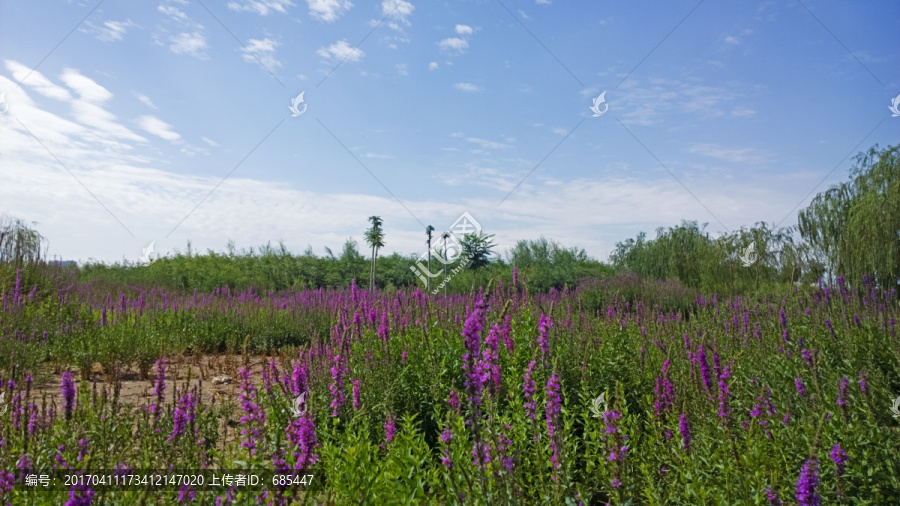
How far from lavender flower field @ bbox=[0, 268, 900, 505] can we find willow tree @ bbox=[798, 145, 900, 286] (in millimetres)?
4528

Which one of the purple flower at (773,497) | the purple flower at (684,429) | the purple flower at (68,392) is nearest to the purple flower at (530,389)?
the purple flower at (684,429)

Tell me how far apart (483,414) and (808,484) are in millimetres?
2006

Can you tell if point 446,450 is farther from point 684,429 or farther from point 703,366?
point 703,366

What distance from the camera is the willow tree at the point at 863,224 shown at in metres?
10.6

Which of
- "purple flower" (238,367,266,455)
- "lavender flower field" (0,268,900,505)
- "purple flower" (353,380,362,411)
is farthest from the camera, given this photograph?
"purple flower" (353,380,362,411)

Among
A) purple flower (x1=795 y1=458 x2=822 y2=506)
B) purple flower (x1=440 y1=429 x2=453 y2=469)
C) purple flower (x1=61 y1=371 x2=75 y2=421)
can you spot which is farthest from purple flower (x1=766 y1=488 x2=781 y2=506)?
purple flower (x1=61 y1=371 x2=75 y2=421)

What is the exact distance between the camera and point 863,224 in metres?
10.9

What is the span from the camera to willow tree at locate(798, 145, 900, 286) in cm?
1061

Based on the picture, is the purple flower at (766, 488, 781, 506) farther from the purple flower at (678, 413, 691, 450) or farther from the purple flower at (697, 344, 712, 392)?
the purple flower at (697, 344, 712, 392)

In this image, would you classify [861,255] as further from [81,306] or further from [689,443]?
[81,306]

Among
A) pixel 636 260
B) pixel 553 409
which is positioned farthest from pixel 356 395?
pixel 636 260

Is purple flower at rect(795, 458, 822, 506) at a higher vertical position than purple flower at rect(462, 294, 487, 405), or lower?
lower

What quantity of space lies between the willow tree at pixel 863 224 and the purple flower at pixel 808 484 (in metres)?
10.6

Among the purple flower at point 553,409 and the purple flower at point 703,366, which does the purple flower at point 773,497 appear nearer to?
the purple flower at point 553,409
